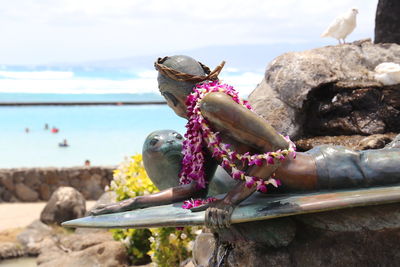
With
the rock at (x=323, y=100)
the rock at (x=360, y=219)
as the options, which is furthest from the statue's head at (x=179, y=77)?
the rock at (x=323, y=100)

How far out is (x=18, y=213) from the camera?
9.48 metres

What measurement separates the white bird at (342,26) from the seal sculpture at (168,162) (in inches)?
133

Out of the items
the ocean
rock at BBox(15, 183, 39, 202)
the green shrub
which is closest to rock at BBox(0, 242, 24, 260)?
the green shrub

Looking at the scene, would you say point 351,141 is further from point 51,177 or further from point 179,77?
point 51,177

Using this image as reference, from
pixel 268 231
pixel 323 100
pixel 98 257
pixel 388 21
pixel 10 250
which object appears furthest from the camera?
pixel 10 250

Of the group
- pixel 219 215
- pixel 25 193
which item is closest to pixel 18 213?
pixel 25 193

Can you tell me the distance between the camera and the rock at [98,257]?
20.7ft

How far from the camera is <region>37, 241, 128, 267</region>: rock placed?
6324 mm

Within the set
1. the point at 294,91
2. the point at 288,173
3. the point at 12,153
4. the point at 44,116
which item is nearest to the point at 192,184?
the point at 288,173

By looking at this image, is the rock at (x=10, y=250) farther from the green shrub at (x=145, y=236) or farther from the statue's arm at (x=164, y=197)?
the statue's arm at (x=164, y=197)

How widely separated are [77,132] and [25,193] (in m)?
9.35

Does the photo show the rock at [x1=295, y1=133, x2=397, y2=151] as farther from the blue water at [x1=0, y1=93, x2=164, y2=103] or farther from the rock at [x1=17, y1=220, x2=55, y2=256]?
the blue water at [x1=0, y1=93, x2=164, y2=103]

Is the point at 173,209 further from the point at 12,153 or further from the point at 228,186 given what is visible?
the point at 12,153

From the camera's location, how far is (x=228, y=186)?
3.63 m
